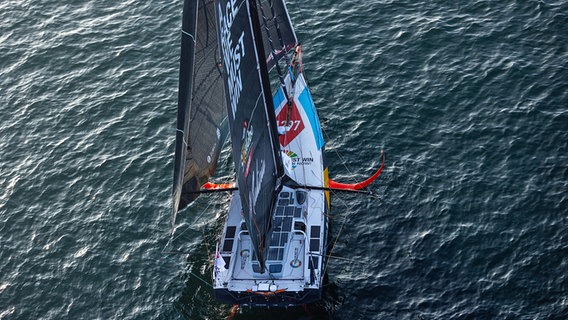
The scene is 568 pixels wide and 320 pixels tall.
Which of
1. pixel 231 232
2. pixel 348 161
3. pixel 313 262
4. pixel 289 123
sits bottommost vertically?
pixel 348 161

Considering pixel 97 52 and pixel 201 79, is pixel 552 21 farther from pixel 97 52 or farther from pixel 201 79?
pixel 97 52

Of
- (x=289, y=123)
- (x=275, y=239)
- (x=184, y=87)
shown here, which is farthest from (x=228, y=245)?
(x=184, y=87)

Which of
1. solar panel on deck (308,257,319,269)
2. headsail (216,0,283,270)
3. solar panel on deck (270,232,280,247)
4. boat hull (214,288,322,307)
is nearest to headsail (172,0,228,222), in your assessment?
headsail (216,0,283,270)

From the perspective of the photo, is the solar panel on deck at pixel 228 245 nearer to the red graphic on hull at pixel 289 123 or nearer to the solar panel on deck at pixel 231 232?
the solar panel on deck at pixel 231 232

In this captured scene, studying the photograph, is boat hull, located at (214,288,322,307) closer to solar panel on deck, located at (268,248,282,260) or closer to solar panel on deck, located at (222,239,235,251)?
solar panel on deck, located at (268,248,282,260)

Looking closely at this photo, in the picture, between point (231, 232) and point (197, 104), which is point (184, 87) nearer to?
point (197, 104)

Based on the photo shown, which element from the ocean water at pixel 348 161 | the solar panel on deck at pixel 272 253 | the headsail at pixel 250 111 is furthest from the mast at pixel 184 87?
the ocean water at pixel 348 161

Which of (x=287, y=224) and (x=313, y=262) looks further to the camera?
(x=287, y=224)
